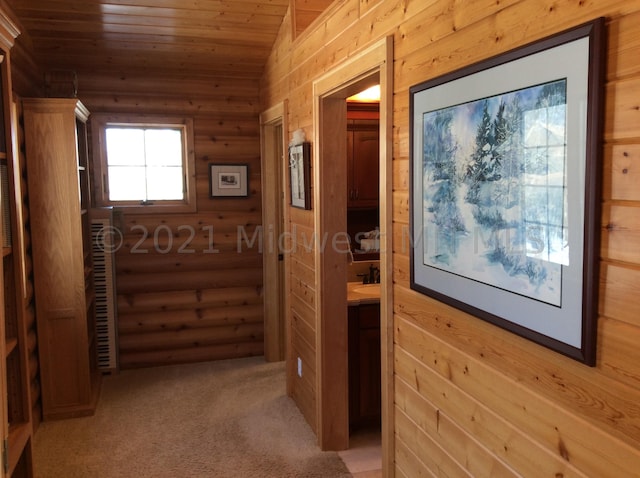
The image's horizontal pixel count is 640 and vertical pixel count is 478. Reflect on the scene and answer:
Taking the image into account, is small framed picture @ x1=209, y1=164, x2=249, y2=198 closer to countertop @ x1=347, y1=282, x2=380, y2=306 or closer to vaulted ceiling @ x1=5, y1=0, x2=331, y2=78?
vaulted ceiling @ x1=5, y1=0, x2=331, y2=78

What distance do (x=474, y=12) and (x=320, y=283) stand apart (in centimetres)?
190

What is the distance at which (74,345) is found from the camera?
3783 mm

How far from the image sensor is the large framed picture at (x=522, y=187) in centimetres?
119

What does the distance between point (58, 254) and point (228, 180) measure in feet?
5.28

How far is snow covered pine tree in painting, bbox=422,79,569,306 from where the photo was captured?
129cm

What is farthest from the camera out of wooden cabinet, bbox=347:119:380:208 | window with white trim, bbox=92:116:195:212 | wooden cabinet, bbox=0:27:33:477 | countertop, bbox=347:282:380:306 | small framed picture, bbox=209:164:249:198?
small framed picture, bbox=209:164:249:198

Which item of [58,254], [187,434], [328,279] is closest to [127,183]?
[58,254]

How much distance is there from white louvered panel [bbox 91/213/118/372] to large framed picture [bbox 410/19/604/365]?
3.13 meters

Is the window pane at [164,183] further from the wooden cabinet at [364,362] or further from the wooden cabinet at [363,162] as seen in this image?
the wooden cabinet at [364,362]

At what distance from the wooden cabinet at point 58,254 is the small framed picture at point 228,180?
1.24m

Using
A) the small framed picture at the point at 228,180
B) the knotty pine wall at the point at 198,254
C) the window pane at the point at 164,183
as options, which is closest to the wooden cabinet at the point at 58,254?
the knotty pine wall at the point at 198,254

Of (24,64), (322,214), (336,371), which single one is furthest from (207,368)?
(24,64)

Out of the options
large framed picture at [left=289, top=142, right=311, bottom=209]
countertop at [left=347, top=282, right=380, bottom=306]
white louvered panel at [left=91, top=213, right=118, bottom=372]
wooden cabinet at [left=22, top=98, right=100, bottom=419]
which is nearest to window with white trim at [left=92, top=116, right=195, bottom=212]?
white louvered panel at [left=91, top=213, right=118, bottom=372]

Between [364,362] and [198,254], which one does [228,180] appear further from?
[364,362]
